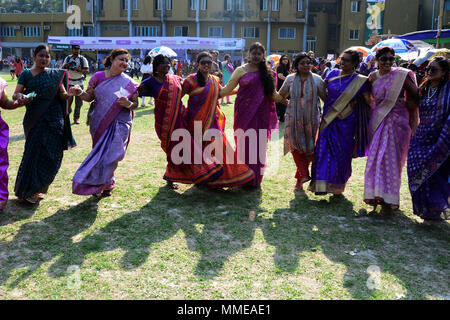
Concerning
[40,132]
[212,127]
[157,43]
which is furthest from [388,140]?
[157,43]

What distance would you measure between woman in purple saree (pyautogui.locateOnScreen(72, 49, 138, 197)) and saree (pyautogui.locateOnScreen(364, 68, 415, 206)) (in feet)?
8.82

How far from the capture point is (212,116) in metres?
5.14

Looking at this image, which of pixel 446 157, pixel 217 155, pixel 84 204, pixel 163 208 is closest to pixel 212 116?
pixel 217 155

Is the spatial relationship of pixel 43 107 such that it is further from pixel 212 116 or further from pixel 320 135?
pixel 320 135

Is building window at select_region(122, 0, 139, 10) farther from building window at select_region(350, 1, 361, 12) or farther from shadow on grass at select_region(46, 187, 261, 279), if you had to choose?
shadow on grass at select_region(46, 187, 261, 279)

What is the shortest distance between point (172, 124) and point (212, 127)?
53 cm

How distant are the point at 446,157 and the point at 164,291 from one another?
2955 millimetres

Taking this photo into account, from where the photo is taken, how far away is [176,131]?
197 inches

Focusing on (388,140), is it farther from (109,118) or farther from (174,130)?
(109,118)

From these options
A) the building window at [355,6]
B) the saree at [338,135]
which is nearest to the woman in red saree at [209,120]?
the saree at [338,135]

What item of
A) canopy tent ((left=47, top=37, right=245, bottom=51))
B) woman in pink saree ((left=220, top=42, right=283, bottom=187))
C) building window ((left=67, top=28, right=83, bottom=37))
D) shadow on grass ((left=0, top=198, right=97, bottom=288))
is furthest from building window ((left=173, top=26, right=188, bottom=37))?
shadow on grass ((left=0, top=198, right=97, bottom=288))

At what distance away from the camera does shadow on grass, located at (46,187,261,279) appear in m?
3.48
